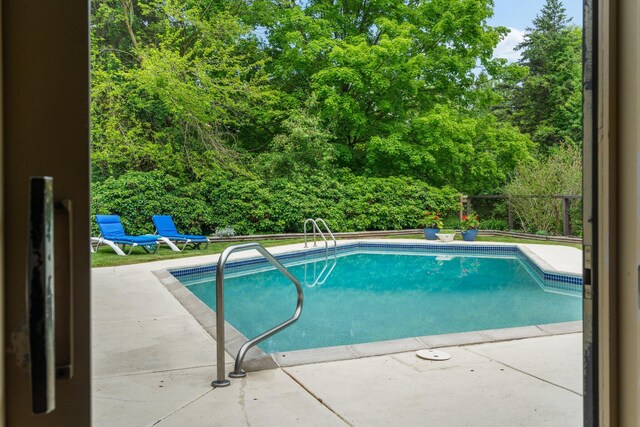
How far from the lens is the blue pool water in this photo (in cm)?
521

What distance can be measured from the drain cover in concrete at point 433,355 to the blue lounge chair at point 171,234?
7459 mm

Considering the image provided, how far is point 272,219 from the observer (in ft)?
43.3

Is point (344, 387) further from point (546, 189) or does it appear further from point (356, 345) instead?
point (546, 189)

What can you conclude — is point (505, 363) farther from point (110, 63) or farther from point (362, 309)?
point (110, 63)

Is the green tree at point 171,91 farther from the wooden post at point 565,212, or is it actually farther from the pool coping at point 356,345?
the pool coping at point 356,345

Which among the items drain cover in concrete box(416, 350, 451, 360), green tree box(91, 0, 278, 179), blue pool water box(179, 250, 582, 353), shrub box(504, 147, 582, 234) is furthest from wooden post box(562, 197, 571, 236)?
drain cover in concrete box(416, 350, 451, 360)

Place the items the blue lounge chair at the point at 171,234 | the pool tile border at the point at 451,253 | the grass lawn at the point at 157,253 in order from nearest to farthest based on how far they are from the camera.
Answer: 1. the pool tile border at the point at 451,253
2. the grass lawn at the point at 157,253
3. the blue lounge chair at the point at 171,234

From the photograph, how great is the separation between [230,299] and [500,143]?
12576 millimetres

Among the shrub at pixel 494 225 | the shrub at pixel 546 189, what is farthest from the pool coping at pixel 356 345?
the shrub at pixel 494 225

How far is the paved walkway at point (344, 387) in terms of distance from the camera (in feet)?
8.21

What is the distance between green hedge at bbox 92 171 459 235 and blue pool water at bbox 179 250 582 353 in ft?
10.6

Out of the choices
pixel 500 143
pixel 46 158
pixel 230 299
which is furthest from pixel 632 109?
pixel 500 143

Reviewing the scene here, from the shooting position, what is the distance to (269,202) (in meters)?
13.1

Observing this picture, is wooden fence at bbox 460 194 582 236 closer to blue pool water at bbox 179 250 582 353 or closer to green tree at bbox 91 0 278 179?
blue pool water at bbox 179 250 582 353
